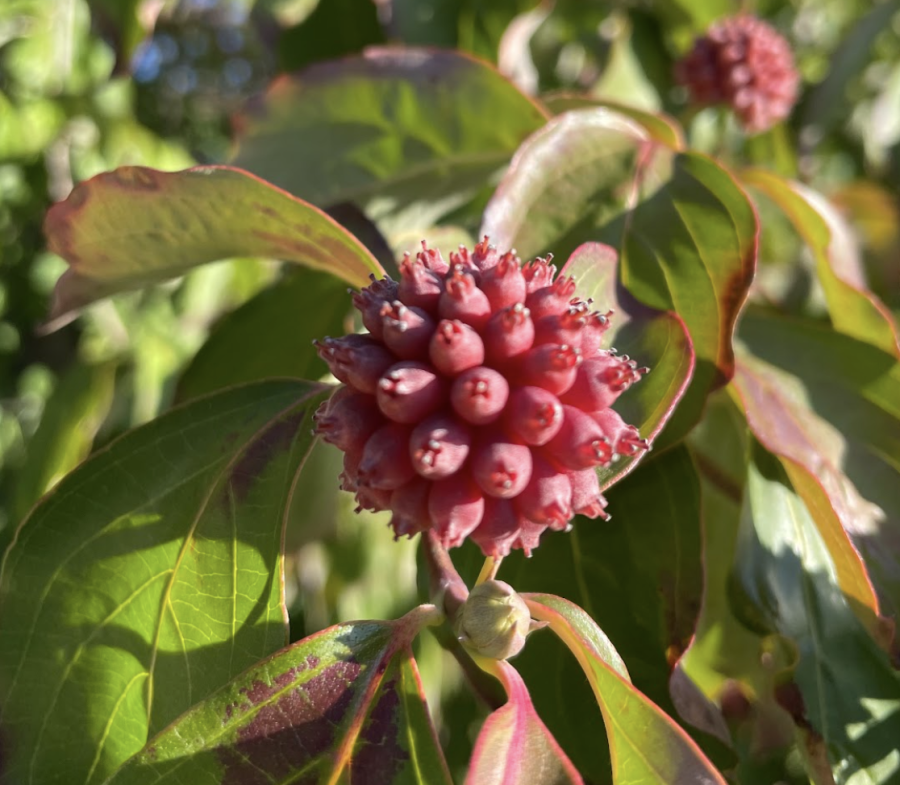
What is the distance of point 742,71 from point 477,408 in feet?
4.58

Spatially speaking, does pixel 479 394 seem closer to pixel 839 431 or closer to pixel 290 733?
pixel 290 733

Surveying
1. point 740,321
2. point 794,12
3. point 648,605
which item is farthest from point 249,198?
point 794,12

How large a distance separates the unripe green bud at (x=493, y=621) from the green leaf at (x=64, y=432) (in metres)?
1.12

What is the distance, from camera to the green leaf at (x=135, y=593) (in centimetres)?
87

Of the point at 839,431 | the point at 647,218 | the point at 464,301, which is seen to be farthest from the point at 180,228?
the point at 839,431

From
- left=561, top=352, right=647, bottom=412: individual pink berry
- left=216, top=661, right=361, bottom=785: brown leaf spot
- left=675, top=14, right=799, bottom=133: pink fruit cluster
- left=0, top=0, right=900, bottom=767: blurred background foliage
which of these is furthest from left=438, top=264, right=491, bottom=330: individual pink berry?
left=675, top=14, right=799, bottom=133: pink fruit cluster

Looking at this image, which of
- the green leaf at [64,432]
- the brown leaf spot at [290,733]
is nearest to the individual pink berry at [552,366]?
the brown leaf spot at [290,733]

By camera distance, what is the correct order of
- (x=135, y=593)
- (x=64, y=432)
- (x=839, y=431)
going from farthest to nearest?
(x=64, y=432) < (x=839, y=431) < (x=135, y=593)

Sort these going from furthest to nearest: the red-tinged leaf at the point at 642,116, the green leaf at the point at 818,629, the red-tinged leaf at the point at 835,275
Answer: the red-tinged leaf at the point at 642,116
the red-tinged leaf at the point at 835,275
the green leaf at the point at 818,629

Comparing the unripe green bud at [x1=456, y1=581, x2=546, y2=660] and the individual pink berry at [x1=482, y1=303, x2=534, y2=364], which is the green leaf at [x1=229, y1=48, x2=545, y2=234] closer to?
the individual pink berry at [x1=482, y1=303, x2=534, y2=364]

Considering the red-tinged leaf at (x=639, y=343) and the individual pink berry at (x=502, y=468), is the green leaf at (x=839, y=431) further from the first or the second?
the individual pink berry at (x=502, y=468)

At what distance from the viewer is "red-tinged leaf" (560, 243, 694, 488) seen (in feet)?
2.87

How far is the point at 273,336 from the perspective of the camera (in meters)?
1.41

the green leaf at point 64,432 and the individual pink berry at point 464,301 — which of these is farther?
the green leaf at point 64,432
